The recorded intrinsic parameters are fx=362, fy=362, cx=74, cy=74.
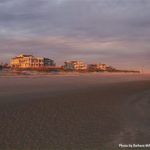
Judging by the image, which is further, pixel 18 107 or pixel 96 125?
pixel 18 107

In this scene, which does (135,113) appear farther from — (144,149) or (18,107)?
(144,149)

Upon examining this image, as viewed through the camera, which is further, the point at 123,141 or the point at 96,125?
the point at 96,125

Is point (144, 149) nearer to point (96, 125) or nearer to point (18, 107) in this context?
point (96, 125)

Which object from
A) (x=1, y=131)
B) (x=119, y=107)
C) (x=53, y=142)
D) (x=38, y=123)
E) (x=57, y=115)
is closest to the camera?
(x=53, y=142)

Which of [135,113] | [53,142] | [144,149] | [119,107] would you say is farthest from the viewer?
[119,107]

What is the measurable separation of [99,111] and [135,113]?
7.35 feet

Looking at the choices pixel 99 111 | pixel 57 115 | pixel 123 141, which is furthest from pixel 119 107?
pixel 123 141

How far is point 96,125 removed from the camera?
1777 centimetres

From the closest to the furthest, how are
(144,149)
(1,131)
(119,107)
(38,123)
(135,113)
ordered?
(144,149)
(1,131)
(38,123)
(135,113)
(119,107)

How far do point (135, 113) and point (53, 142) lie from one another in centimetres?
908

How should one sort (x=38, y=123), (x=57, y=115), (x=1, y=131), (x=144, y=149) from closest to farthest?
(x=144, y=149)
(x=1, y=131)
(x=38, y=123)
(x=57, y=115)

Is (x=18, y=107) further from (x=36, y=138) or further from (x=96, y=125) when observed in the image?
(x=36, y=138)

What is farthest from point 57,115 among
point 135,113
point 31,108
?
point 135,113

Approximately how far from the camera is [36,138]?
1456 centimetres
